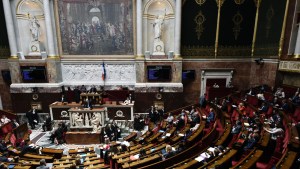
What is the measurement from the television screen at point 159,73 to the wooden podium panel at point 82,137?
6.16 metres

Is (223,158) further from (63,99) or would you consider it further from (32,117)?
(32,117)

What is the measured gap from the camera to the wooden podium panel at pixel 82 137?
11906 millimetres

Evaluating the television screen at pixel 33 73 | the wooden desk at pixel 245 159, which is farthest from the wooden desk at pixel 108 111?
the wooden desk at pixel 245 159

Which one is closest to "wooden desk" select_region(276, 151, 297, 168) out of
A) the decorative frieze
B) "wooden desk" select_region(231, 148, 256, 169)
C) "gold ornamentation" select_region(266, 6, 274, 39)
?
"wooden desk" select_region(231, 148, 256, 169)

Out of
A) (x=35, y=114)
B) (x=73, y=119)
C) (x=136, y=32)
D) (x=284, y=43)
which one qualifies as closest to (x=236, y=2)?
(x=284, y=43)

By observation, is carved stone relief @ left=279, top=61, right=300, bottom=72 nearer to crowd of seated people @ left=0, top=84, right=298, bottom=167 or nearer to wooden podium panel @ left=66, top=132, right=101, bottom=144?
crowd of seated people @ left=0, top=84, right=298, bottom=167

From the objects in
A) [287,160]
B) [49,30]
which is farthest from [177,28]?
[287,160]

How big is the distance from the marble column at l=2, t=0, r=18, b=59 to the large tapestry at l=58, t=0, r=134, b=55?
354 cm

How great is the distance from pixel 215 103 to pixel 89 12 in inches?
460

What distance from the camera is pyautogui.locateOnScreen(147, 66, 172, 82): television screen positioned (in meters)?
15.5

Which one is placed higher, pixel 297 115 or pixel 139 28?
pixel 139 28

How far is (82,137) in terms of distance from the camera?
39.1 feet

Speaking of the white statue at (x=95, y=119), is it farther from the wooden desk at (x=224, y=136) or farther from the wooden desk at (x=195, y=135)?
the wooden desk at (x=224, y=136)

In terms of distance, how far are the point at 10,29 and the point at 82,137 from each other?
10.4 m
